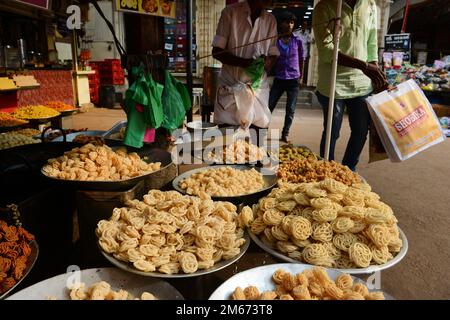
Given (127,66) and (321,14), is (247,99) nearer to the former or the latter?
(321,14)

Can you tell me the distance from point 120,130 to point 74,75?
26.3ft

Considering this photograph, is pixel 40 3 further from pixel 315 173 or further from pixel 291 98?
pixel 291 98

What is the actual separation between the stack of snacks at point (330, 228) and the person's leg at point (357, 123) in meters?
1.91

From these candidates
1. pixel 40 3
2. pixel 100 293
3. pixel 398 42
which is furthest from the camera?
pixel 398 42

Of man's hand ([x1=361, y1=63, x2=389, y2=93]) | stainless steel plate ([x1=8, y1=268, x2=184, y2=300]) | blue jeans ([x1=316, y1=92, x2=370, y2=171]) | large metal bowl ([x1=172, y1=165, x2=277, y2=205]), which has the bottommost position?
stainless steel plate ([x1=8, y1=268, x2=184, y2=300])

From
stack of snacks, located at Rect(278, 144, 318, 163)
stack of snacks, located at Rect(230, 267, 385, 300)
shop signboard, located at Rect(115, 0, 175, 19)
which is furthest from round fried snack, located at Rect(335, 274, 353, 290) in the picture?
shop signboard, located at Rect(115, 0, 175, 19)

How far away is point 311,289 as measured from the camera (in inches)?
52.3

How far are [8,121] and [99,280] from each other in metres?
4.98

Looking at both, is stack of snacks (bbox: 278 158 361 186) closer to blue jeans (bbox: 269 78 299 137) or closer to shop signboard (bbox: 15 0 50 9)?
shop signboard (bbox: 15 0 50 9)

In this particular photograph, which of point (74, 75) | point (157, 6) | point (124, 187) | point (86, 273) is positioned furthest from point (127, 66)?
point (74, 75)

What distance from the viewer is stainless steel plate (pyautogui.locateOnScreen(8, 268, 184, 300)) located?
129 cm

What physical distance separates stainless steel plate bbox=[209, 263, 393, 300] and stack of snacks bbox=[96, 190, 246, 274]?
0.15m

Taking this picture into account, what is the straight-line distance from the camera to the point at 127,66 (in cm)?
254

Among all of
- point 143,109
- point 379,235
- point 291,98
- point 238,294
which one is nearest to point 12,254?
point 238,294
